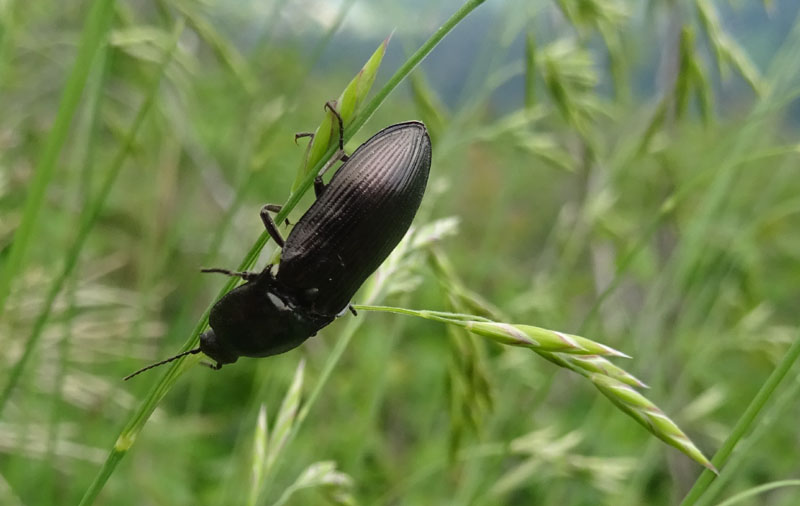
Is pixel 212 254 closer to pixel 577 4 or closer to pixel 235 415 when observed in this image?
pixel 577 4

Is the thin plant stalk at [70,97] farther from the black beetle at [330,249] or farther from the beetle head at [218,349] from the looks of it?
the beetle head at [218,349]

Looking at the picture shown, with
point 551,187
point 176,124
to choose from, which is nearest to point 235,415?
point 176,124

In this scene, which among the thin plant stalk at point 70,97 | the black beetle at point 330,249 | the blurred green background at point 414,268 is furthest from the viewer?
the blurred green background at point 414,268

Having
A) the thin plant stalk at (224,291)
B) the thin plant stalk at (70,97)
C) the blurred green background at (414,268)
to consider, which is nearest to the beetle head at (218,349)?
the blurred green background at (414,268)

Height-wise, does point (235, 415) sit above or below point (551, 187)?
above

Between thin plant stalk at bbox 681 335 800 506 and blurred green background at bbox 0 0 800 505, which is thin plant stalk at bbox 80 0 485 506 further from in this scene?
thin plant stalk at bbox 681 335 800 506

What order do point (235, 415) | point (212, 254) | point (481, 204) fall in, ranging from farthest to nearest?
point (481, 204)
point (235, 415)
point (212, 254)
